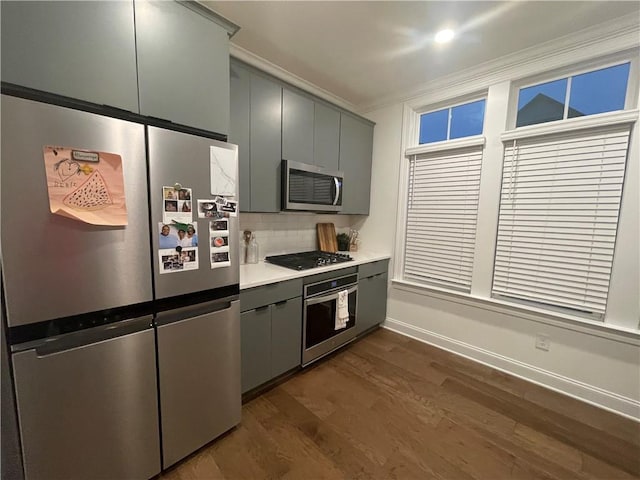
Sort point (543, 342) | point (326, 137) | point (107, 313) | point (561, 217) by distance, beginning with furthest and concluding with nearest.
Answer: point (326, 137) < point (543, 342) < point (561, 217) < point (107, 313)

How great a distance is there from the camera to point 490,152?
2344 mm

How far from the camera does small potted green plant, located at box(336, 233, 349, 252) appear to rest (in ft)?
10.6

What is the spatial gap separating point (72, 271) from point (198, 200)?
1.86 ft

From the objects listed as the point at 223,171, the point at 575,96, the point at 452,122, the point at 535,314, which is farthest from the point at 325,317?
the point at 575,96

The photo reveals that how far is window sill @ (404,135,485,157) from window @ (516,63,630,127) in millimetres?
321

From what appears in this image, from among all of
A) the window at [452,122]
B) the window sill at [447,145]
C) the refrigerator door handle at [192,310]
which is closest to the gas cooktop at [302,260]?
the refrigerator door handle at [192,310]

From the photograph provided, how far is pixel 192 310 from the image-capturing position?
1371mm

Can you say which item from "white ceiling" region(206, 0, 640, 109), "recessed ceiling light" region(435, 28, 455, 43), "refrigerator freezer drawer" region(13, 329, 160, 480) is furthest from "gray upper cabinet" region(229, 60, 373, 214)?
"refrigerator freezer drawer" region(13, 329, 160, 480)

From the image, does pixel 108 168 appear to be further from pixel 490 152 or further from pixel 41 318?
pixel 490 152

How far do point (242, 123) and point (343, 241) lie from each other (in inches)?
71.1

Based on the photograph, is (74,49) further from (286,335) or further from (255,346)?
(286,335)

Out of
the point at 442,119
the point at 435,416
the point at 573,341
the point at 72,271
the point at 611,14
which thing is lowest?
the point at 435,416

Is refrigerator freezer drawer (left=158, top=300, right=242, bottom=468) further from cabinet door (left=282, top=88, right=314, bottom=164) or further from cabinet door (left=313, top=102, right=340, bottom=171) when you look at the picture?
cabinet door (left=313, top=102, right=340, bottom=171)

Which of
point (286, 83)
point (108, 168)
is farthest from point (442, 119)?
point (108, 168)
